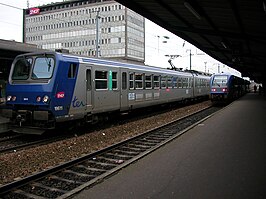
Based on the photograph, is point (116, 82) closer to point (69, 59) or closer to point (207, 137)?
point (69, 59)

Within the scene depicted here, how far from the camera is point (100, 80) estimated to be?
12320mm

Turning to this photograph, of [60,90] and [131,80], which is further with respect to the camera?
[131,80]

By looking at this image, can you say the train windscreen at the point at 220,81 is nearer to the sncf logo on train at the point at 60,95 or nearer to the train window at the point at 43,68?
the sncf logo on train at the point at 60,95

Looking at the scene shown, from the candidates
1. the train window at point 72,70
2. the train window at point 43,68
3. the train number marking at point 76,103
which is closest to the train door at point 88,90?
the train number marking at point 76,103

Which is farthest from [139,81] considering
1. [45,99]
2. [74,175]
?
[74,175]

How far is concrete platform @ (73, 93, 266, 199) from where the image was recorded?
5.14 m

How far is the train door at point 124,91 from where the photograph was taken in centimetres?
1419

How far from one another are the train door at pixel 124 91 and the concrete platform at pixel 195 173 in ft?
16.1

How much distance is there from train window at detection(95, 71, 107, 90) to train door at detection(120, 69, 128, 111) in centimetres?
157

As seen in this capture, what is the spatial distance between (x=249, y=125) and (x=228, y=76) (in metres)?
14.9

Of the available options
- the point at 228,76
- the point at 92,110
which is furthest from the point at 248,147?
the point at 228,76

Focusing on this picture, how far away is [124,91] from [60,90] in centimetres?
479

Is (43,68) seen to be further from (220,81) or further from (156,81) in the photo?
(220,81)

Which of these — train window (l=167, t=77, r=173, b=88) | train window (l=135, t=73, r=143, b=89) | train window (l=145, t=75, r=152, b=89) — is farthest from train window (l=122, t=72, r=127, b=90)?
train window (l=167, t=77, r=173, b=88)
